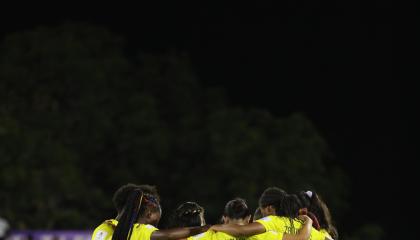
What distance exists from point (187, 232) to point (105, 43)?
66.0ft

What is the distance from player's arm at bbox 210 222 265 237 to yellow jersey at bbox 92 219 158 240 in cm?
45

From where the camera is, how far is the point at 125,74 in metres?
25.5

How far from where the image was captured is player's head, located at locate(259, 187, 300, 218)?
6117 millimetres

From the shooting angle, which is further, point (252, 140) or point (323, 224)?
point (252, 140)

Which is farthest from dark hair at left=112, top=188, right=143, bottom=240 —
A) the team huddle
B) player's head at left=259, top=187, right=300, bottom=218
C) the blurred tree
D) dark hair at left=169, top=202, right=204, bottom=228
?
the blurred tree

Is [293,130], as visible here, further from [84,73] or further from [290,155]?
[84,73]

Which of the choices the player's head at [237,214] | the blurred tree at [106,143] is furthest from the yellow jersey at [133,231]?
the blurred tree at [106,143]

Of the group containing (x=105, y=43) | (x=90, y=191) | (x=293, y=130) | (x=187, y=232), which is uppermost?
(x=105, y=43)

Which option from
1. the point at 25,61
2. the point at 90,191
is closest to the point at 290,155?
the point at 90,191

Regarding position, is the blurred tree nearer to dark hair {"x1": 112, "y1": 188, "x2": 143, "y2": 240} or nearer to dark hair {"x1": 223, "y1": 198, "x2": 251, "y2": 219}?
dark hair {"x1": 223, "y1": 198, "x2": 251, "y2": 219}

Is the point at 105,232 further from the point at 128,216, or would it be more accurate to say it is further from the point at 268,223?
the point at 268,223

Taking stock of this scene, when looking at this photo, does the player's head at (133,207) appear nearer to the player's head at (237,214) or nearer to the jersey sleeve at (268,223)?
the player's head at (237,214)

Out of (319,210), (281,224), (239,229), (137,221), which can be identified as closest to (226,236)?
(239,229)

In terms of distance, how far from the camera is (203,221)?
19.4 feet
